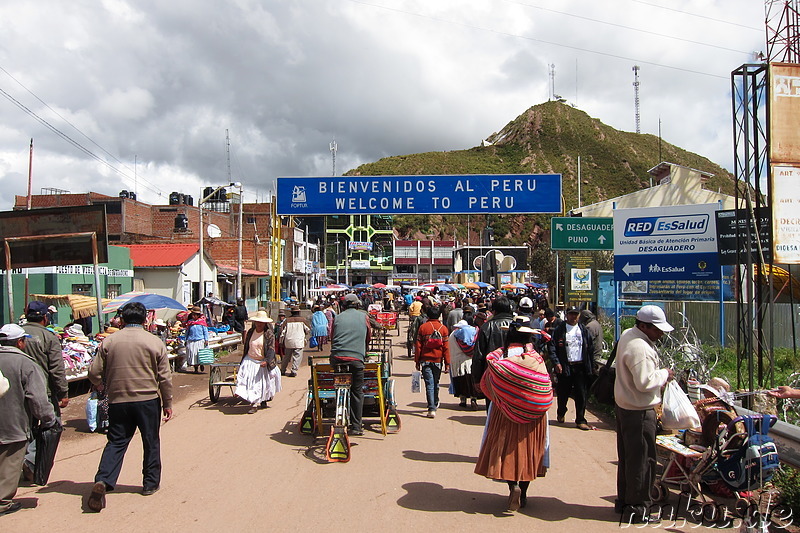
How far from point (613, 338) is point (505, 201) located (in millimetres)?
4634

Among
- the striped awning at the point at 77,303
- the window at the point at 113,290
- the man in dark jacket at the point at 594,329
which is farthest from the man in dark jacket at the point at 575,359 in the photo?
the window at the point at 113,290

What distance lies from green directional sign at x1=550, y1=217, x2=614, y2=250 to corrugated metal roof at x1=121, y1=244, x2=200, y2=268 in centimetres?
1704

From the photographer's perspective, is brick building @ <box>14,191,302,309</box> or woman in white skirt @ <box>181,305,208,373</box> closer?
woman in white skirt @ <box>181,305,208,373</box>

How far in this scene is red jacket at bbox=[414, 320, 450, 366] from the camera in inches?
357

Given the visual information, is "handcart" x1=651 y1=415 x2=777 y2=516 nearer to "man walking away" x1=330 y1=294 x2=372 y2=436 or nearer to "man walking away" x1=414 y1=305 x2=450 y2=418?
"man walking away" x1=330 y1=294 x2=372 y2=436

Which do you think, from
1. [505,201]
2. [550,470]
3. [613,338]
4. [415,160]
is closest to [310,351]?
[505,201]

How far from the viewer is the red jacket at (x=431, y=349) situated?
907 centimetres

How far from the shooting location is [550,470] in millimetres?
6344

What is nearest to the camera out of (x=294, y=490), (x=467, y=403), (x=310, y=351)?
(x=294, y=490)

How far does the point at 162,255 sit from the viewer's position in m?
28.3

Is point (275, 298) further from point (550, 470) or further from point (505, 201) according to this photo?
point (550, 470)

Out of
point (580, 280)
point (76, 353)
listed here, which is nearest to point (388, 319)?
point (580, 280)

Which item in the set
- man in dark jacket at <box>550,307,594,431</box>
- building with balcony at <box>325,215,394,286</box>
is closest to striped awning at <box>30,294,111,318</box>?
man in dark jacket at <box>550,307,594,431</box>

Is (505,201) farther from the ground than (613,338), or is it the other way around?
(505,201)
